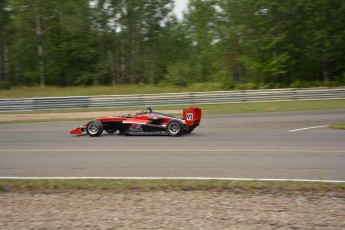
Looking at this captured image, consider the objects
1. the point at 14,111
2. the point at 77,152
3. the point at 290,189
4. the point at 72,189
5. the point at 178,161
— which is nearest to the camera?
the point at 290,189

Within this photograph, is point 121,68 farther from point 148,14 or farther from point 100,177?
point 100,177

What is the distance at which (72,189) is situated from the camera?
23.5 ft

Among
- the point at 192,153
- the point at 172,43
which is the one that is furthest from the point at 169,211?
the point at 172,43

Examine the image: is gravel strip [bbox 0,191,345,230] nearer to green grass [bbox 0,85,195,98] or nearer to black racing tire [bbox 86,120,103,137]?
black racing tire [bbox 86,120,103,137]

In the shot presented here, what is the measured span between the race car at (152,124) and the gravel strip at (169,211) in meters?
6.90

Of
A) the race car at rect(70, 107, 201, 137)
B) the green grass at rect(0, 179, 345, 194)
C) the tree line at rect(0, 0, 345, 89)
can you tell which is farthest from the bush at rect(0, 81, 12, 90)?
the green grass at rect(0, 179, 345, 194)

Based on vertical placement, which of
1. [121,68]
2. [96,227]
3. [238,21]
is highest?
[238,21]

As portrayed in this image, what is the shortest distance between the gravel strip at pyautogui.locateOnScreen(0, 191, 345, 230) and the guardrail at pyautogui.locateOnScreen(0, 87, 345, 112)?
18590 mm

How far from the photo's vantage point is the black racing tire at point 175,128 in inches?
532

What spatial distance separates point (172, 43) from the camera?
45688mm

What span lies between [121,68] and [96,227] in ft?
126

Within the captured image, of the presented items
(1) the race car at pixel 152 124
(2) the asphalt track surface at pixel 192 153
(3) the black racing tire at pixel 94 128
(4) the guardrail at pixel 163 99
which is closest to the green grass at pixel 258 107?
(4) the guardrail at pixel 163 99

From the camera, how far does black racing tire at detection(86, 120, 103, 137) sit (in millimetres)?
14141

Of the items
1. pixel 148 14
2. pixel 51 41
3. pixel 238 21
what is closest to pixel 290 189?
pixel 238 21
